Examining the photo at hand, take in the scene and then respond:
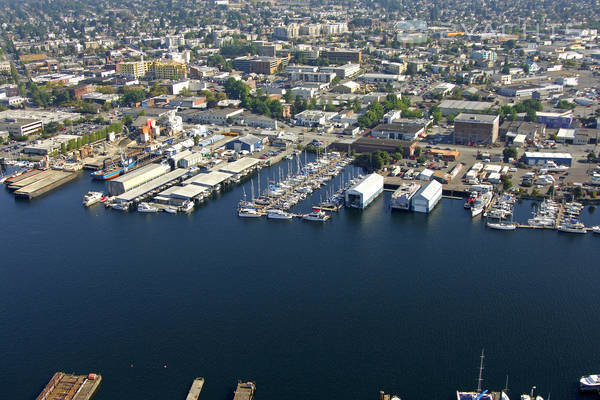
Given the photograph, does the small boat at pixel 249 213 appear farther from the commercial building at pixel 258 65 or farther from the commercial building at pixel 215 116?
the commercial building at pixel 258 65

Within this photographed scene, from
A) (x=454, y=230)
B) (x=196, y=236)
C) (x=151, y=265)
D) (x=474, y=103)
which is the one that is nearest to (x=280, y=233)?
(x=196, y=236)

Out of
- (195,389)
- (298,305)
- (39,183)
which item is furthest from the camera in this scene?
(39,183)

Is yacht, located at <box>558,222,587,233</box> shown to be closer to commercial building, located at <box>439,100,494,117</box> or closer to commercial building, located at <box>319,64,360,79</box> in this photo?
commercial building, located at <box>439,100,494,117</box>

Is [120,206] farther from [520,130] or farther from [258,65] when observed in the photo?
[258,65]

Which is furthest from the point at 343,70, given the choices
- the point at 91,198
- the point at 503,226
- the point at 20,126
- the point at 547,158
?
the point at 503,226

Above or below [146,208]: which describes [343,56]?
above

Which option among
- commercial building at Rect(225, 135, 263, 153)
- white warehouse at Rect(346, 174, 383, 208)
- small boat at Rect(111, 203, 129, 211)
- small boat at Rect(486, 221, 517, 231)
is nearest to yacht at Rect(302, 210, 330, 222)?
white warehouse at Rect(346, 174, 383, 208)

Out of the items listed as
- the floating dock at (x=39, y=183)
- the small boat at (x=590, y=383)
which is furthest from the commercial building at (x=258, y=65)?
the small boat at (x=590, y=383)
